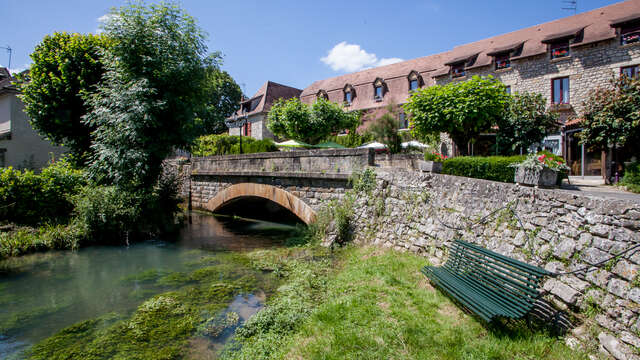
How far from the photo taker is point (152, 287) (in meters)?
6.64

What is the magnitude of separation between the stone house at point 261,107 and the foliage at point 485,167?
25.8 metres

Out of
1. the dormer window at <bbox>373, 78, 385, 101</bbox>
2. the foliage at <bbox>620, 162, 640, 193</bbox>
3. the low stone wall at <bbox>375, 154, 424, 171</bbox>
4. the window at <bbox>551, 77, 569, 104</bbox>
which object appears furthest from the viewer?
the dormer window at <bbox>373, 78, 385, 101</bbox>

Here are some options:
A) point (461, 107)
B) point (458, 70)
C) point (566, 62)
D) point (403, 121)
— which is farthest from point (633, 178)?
point (403, 121)

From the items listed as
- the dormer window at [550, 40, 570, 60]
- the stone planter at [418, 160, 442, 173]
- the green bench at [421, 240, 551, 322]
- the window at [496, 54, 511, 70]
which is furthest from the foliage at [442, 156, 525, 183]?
the window at [496, 54, 511, 70]

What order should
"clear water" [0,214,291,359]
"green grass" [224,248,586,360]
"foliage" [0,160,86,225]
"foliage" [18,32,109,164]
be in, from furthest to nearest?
"foliage" [18,32,109,164] → "foliage" [0,160,86,225] → "clear water" [0,214,291,359] → "green grass" [224,248,586,360]

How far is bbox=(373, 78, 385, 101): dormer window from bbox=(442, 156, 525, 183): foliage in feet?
70.9

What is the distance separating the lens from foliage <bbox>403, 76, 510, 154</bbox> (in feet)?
41.5

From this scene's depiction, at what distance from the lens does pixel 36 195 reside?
988cm

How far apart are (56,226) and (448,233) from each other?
11014mm

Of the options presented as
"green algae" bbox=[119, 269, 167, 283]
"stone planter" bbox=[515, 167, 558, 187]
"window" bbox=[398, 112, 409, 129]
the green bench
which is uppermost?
"window" bbox=[398, 112, 409, 129]

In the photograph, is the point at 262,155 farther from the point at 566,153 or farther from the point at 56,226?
the point at 566,153

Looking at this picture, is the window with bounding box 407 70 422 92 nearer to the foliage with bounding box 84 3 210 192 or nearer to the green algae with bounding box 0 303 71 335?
the foliage with bounding box 84 3 210 192

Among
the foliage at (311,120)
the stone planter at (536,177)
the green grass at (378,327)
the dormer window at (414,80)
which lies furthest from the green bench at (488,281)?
the dormer window at (414,80)

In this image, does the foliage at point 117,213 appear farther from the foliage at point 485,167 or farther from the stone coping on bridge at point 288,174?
the foliage at point 485,167
